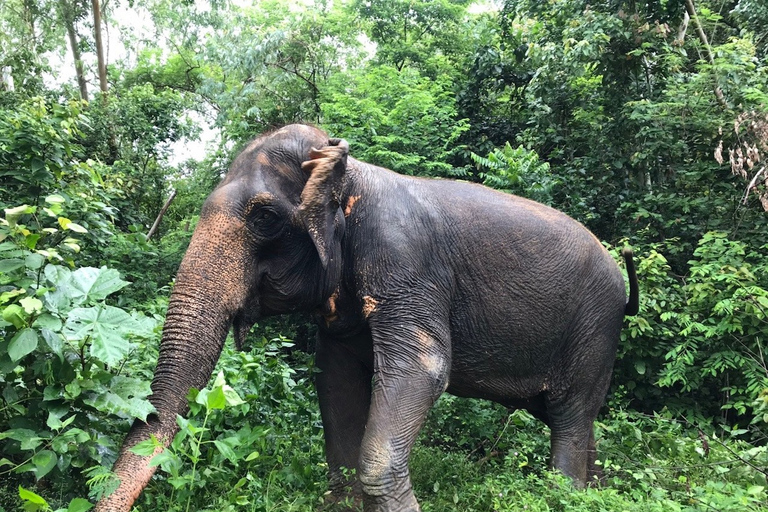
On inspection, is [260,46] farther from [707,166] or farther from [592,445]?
[592,445]

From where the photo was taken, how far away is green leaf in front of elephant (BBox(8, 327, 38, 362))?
215cm

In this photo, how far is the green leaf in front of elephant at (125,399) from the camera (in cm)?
233

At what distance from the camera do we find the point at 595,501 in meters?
2.77

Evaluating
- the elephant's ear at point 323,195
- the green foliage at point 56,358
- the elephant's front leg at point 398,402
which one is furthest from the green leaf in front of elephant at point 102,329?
the elephant's front leg at point 398,402

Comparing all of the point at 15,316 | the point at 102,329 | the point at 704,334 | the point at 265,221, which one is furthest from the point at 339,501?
the point at 704,334

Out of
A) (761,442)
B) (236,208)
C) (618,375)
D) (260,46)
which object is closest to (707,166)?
(618,375)

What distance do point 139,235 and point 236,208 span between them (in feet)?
7.87

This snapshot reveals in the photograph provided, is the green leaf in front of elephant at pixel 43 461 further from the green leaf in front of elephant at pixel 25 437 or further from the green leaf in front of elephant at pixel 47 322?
the green leaf in front of elephant at pixel 47 322

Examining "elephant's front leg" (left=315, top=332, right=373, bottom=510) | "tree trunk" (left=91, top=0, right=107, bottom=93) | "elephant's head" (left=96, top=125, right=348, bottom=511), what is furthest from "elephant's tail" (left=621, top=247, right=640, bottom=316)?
"tree trunk" (left=91, top=0, right=107, bottom=93)

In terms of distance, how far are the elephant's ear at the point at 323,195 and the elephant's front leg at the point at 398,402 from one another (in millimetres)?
445

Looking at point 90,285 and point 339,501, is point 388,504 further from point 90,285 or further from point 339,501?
point 90,285

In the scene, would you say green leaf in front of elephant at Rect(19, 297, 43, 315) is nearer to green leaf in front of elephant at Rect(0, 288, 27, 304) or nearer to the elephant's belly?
green leaf in front of elephant at Rect(0, 288, 27, 304)

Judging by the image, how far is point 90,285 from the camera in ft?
8.03

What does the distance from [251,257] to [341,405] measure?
43.3 inches
